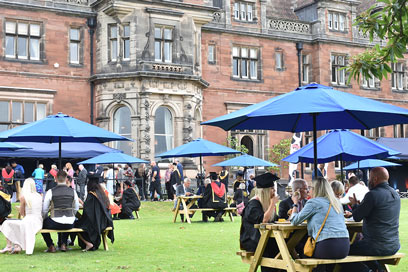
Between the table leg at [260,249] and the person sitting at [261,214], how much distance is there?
0.28 m

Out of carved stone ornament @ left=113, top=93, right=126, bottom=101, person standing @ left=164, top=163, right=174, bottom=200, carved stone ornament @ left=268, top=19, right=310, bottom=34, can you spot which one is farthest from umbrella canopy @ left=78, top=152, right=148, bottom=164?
carved stone ornament @ left=268, top=19, right=310, bottom=34

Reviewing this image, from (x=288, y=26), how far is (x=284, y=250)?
1201 inches

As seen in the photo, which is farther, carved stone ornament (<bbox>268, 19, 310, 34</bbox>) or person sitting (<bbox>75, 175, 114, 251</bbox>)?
carved stone ornament (<bbox>268, 19, 310, 34</bbox>)

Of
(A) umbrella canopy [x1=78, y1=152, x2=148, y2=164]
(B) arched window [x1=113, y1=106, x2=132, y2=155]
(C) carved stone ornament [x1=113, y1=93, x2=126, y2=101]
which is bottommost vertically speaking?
(A) umbrella canopy [x1=78, y1=152, x2=148, y2=164]

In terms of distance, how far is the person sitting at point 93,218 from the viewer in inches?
460

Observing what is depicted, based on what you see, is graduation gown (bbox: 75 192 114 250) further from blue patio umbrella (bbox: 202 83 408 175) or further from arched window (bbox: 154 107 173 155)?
arched window (bbox: 154 107 173 155)

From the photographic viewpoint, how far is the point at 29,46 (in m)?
29.1

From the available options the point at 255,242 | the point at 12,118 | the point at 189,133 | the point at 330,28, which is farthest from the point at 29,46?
the point at 255,242

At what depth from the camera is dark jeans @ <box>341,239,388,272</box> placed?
7.64m

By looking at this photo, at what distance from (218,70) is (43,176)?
43.2ft

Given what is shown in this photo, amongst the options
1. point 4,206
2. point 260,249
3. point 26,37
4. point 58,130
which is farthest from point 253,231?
point 26,37

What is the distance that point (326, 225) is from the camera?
7301 millimetres

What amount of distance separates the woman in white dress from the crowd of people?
4.61 meters

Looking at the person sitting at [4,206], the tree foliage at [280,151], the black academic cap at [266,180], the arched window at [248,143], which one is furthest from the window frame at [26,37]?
the black academic cap at [266,180]
